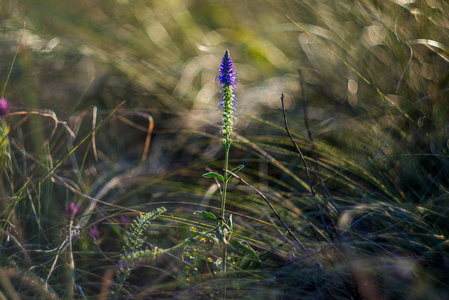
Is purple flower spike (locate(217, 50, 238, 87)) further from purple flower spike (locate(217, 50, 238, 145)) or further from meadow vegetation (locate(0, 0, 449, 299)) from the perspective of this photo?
meadow vegetation (locate(0, 0, 449, 299))

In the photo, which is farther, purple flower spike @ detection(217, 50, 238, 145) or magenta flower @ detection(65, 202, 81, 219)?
magenta flower @ detection(65, 202, 81, 219)

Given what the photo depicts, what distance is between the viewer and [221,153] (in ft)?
6.71

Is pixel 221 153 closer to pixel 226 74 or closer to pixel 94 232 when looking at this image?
pixel 94 232

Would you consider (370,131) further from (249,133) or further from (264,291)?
(264,291)

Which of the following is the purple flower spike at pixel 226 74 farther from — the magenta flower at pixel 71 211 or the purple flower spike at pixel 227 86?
the magenta flower at pixel 71 211

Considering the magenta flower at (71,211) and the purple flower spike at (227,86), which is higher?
the purple flower spike at (227,86)

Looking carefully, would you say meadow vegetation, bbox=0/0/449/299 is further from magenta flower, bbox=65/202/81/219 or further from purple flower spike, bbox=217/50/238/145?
→ purple flower spike, bbox=217/50/238/145

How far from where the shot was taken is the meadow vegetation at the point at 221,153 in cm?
112

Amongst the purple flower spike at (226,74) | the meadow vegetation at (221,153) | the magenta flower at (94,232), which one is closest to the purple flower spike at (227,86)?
the purple flower spike at (226,74)

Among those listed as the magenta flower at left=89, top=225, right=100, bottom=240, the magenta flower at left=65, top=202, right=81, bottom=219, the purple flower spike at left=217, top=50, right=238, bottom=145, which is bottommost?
the magenta flower at left=89, top=225, right=100, bottom=240

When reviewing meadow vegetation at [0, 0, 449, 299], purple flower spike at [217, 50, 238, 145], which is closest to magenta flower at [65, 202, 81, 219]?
meadow vegetation at [0, 0, 449, 299]

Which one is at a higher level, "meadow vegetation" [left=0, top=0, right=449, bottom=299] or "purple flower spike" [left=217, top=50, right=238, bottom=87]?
"purple flower spike" [left=217, top=50, right=238, bottom=87]

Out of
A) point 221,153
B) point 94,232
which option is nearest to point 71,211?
point 94,232

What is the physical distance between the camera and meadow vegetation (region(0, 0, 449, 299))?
1118mm
